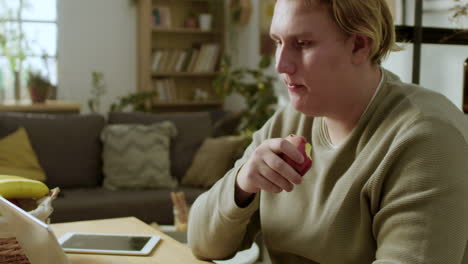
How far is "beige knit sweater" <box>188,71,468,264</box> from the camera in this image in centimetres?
87

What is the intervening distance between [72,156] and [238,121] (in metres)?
1.19

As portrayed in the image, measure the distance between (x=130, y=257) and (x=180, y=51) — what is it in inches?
182

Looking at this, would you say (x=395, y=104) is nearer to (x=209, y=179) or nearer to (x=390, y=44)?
(x=390, y=44)

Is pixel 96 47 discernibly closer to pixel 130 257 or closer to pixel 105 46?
pixel 105 46

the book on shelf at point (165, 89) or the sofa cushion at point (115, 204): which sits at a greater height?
the book on shelf at point (165, 89)

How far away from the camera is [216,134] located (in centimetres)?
386

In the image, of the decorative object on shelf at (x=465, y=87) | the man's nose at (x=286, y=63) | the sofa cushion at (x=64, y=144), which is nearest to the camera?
the man's nose at (x=286, y=63)

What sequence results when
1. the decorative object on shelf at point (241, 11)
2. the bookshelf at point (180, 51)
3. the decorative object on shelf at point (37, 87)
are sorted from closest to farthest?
the decorative object on shelf at point (37, 87)
the decorative object on shelf at point (241, 11)
the bookshelf at point (180, 51)

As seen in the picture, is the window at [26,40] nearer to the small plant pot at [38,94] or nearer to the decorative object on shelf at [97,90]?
the decorative object on shelf at [97,90]

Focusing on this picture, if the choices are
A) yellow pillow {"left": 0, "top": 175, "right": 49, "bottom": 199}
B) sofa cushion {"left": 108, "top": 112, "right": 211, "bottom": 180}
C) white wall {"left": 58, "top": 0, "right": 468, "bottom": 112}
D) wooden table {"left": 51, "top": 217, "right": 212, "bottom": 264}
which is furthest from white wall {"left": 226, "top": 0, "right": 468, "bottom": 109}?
white wall {"left": 58, "top": 0, "right": 468, "bottom": 112}

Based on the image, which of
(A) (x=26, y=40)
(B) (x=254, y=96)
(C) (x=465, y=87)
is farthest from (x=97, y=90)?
(C) (x=465, y=87)

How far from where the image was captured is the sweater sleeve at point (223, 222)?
3.75ft

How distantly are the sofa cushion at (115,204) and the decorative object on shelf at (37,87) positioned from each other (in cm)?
150

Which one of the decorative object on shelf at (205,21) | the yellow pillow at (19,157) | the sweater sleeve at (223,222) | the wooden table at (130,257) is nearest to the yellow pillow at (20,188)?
the wooden table at (130,257)
